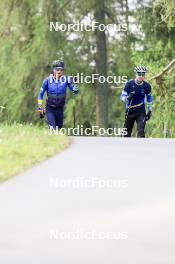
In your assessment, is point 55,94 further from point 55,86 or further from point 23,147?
point 23,147

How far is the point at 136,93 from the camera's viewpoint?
13.4 m

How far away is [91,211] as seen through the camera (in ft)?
22.1

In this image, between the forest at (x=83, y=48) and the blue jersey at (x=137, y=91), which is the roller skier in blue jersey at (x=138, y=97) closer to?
the blue jersey at (x=137, y=91)

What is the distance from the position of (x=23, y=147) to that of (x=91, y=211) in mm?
3398

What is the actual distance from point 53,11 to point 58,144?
15.9 m

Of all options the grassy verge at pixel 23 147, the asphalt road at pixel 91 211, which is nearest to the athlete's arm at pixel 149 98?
the grassy verge at pixel 23 147

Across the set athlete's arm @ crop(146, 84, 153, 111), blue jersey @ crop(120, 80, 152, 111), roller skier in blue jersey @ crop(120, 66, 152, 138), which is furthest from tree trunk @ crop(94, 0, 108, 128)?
athlete's arm @ crop(146, 84, 153, 111)

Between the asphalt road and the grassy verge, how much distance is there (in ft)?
0.58

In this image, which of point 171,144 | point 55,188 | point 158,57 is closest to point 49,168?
point 55,188

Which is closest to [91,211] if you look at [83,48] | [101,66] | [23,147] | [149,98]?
[23,147]

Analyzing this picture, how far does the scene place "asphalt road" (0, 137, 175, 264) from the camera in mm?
5723

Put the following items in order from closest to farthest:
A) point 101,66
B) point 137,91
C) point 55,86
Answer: point 55,86 → point 137,91 → point 101,66

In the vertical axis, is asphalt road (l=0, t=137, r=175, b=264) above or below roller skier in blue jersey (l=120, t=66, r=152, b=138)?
below

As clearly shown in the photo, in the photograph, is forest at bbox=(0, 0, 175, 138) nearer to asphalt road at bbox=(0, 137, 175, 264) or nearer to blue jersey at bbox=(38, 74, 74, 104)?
blue jersey at bbox=(38, 74, 74, 104)
